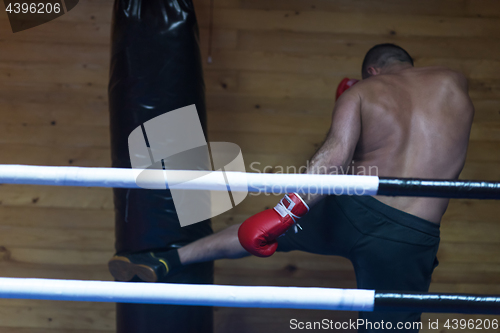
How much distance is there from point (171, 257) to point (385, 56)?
117 cm

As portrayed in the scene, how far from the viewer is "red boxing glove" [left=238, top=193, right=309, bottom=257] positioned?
0.98 metres

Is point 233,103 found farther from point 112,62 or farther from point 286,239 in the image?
point 286,239

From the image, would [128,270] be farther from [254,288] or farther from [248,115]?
[248,115]

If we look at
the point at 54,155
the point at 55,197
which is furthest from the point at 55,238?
the point at 54,155

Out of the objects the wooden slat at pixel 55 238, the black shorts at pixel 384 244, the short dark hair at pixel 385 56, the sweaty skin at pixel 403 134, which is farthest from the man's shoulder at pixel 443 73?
the wooden slat at pixel 55 238

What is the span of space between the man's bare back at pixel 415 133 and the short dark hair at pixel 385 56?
0.30 meters

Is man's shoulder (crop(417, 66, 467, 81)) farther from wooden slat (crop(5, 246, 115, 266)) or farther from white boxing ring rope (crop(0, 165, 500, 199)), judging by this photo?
wooden slat (crop(5, 246, 115, 266))

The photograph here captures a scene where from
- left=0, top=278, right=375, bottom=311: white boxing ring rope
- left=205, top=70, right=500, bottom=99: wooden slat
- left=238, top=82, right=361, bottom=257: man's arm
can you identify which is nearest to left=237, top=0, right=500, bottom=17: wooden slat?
left=205, top=70, right=500, bottom=99: wooden slat

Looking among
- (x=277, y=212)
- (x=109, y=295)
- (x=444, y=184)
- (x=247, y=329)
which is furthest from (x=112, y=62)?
(x=247, y=329)

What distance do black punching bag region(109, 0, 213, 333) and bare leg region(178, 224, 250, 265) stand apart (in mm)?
42

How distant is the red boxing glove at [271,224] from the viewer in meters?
0.98

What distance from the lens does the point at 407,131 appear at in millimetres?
1179

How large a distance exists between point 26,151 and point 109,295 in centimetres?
154

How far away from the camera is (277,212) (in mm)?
994
